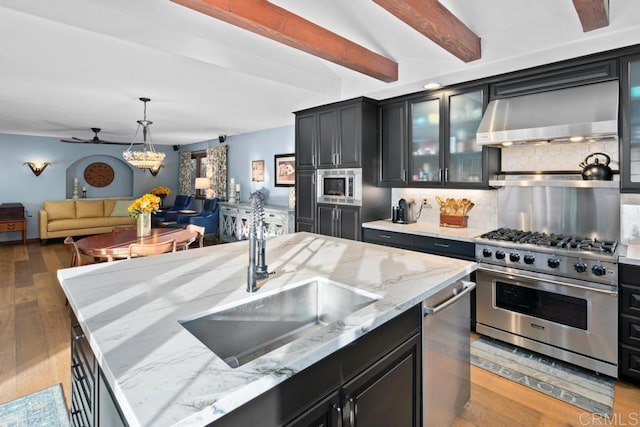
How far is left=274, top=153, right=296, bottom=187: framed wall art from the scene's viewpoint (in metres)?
6.24

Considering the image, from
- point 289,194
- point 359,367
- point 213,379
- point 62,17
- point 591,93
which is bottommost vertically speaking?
point 359,367

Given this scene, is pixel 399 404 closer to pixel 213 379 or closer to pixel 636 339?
pixel 213 379

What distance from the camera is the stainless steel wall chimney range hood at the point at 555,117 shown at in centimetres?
248

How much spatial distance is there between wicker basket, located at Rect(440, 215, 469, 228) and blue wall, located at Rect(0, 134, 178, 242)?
28.4 ft

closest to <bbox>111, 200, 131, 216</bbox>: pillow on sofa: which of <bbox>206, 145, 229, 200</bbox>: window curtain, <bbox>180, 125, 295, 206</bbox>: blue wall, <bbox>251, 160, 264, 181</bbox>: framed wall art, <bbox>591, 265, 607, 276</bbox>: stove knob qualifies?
<bbox>206, 145, 229, 200</bbox>: window curtain

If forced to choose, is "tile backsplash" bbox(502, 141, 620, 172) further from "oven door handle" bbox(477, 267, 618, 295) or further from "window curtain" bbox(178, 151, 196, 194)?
"window curtain" bbox(178, 151, 196, 194)

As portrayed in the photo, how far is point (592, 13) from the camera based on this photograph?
2115 mm

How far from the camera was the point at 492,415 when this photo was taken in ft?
6.79

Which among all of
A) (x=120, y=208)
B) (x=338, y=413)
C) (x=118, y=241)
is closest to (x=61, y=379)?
(x=118, y=241)

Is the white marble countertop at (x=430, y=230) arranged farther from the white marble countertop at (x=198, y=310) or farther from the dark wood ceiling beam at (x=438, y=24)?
the dark wood ceiling beam at (x=438, y=24)

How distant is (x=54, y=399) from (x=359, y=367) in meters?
2.19

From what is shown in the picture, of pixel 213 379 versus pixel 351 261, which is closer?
pixel 213 379

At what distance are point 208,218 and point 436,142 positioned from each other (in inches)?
203

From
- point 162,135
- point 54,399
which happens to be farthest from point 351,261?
point 162,135
